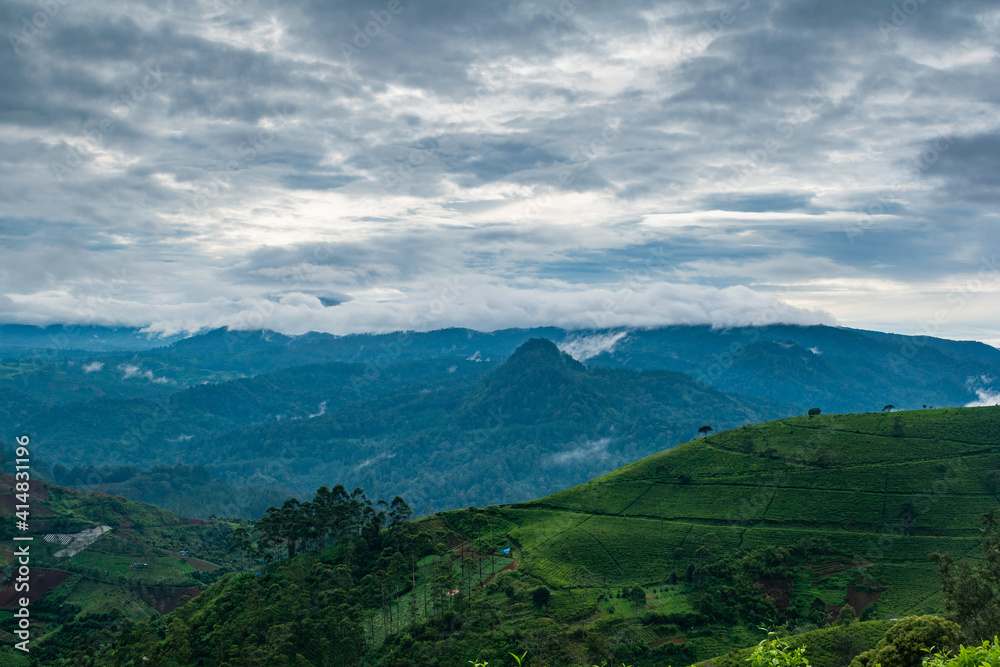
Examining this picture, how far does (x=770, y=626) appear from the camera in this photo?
12988 cm

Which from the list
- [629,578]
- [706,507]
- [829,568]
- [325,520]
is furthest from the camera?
[706,507]

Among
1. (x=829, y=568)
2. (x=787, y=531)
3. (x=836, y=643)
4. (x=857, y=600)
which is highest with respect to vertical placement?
(x=836, y=643)

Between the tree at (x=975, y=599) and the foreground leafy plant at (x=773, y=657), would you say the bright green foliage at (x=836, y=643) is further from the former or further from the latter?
the foreground leafy plant at (x=773, y=657)

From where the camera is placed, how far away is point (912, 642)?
52.2m

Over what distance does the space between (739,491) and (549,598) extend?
89.8m

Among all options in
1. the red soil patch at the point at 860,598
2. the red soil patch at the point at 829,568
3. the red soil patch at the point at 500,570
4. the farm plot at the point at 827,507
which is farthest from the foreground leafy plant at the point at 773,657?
the farm plot at the point at 827,507

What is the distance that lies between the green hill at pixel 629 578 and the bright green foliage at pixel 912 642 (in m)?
44.7

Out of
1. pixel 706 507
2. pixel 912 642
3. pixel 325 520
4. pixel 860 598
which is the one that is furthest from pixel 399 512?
pixel 912 642

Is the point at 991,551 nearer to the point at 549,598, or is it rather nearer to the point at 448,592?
the point at 549,598

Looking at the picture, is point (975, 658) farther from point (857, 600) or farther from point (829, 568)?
point (829, 568)

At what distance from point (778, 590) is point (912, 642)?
103 m

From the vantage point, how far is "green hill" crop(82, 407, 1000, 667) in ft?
381

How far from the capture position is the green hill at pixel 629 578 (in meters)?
116

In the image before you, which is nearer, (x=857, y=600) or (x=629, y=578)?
(x=857, y=600)
